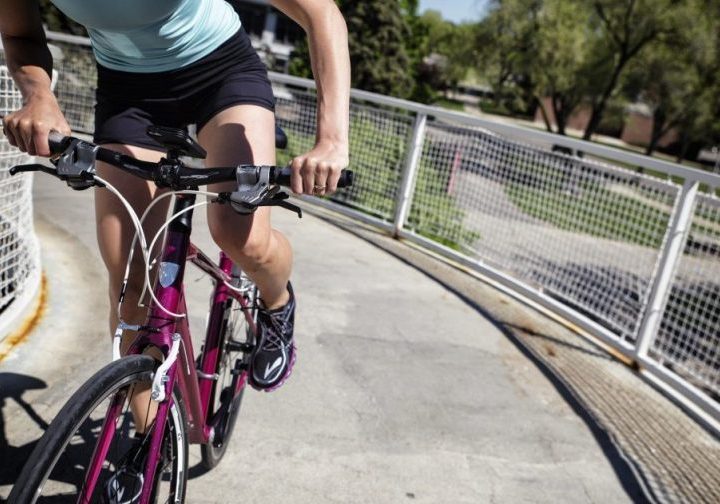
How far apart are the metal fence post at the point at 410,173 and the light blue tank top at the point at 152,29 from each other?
14.3 feet

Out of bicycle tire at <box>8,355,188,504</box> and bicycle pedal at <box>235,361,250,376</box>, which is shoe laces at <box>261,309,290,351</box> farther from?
bicycle tire at <box>8,355,188,504</box>

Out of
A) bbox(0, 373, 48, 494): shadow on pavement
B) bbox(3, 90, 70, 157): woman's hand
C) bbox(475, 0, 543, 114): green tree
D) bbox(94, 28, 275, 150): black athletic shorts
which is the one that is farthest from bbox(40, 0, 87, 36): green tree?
bbox(3, 90, 70, 157): woman's hand

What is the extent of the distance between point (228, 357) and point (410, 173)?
4.20m

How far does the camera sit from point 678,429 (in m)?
3.73

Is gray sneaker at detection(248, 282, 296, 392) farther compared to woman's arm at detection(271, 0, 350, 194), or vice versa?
gray sneaker at detection(248, 282, 296, 392)

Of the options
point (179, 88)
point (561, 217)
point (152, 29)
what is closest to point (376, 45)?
point (561, 217)

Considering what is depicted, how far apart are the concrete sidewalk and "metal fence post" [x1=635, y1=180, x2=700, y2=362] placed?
885 millimetres

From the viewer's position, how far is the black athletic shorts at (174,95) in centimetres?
206

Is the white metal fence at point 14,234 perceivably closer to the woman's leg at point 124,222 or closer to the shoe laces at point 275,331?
the woman's leg at point 124,222

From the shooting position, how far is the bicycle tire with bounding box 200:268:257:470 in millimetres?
2475

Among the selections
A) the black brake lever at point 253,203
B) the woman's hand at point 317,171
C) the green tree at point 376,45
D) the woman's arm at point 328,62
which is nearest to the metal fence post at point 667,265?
the woman's arm at point 328,62

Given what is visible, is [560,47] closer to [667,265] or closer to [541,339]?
[667,265]

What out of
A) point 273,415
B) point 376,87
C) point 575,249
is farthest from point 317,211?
point 376,87

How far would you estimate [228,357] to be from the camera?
264cm
